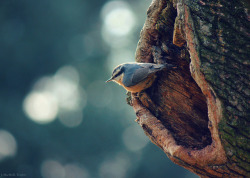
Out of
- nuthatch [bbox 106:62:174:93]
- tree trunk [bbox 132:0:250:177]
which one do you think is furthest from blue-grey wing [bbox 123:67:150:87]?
tree trunk [bbox 132:0:250:177]

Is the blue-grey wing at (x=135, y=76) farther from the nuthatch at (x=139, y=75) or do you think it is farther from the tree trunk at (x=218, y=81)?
the tree trunk at (x=218, y=81)

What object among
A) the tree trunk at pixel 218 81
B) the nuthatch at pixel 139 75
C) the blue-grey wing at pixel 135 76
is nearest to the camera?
the tree trunk at pixel 218 81

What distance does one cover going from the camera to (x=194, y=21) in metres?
2.59

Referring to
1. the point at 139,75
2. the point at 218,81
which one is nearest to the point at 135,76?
the point at 139,75

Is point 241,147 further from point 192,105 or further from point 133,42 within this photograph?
point 133,42

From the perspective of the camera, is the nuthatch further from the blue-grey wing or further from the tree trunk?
the tree trunk

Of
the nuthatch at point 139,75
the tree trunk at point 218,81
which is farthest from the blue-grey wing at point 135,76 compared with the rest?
the tree trunk at point 218,81

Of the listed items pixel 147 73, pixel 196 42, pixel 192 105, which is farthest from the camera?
pixel 147 73

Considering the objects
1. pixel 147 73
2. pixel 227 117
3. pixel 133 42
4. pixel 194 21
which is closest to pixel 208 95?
pixel 227 117

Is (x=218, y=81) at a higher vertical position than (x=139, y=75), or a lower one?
higher

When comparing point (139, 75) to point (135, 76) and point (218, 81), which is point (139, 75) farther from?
point (218, 81)

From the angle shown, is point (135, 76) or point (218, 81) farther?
point (135, 76)

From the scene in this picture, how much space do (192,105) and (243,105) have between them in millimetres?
843

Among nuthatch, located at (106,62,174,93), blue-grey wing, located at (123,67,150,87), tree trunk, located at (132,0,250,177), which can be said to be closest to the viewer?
tree trunk, located at (132,0,250,177)
